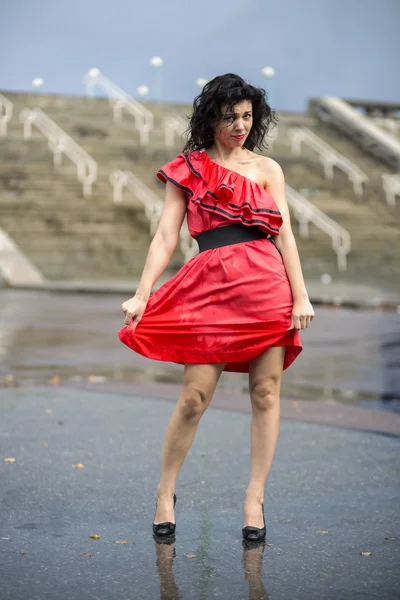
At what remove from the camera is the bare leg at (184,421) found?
14.8 ft

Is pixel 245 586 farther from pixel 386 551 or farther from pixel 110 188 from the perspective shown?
pixel 110 188

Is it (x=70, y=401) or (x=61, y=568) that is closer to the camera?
(x=61, y=568)

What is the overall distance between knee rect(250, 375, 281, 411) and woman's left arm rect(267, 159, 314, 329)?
9.9 inches

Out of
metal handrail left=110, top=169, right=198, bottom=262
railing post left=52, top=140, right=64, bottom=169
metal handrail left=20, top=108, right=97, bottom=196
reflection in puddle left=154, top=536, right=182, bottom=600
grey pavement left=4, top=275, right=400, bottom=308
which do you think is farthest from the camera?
railing post left=52, top=140, right=64, bottom=169

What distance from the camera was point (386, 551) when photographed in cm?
425

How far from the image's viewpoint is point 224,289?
4441mm

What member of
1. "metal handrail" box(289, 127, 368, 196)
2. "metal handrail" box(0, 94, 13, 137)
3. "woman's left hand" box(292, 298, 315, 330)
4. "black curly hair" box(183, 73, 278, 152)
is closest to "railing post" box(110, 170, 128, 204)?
"metal handrail" box(0, 94, 13, 137)

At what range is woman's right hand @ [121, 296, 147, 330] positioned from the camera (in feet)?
14.6

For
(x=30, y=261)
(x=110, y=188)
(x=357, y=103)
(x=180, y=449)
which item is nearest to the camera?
(x=180, y=449)

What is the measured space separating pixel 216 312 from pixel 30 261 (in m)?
19.3

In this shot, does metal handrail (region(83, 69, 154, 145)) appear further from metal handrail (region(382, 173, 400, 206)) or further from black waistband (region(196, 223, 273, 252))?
black waistband (region(196, 223, 273, 252))

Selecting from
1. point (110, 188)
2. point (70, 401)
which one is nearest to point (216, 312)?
point (70, 401)

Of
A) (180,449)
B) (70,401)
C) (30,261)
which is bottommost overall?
(30,261)

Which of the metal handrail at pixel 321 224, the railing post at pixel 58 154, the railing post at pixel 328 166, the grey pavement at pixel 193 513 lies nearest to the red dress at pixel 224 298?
the grey pavement at pixel 193 513
